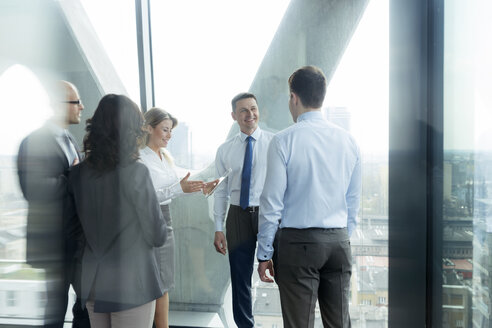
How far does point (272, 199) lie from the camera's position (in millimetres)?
1603

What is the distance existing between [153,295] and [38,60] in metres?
1.46

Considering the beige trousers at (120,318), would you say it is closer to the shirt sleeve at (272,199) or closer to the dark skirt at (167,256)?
the shirt sleeve at (272,199)

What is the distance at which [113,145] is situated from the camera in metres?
1.50

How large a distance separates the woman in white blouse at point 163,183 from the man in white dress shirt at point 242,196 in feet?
0.74

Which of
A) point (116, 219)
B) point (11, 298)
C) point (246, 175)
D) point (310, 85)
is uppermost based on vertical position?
point (310, 85)

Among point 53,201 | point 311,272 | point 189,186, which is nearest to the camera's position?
point 311,272

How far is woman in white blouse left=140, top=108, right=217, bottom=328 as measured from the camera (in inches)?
87.7

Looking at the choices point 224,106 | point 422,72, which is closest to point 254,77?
point 224,106

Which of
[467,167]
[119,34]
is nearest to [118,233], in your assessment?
[467,167]

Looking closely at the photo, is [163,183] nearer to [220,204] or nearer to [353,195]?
[220,204]

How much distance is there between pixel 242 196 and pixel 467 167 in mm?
1258

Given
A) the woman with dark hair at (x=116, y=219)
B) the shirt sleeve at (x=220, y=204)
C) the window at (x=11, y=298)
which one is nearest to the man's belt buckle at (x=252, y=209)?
the shirt sleeve at (x=220, y=204)

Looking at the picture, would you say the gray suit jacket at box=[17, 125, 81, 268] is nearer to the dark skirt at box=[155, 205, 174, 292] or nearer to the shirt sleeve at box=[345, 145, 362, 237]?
the dark skirt at box=[155, 205, 174, 292]

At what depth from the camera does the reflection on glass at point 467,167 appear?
1.40 m
